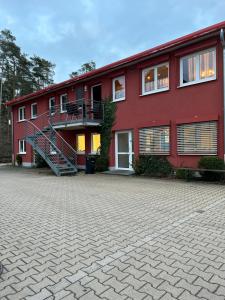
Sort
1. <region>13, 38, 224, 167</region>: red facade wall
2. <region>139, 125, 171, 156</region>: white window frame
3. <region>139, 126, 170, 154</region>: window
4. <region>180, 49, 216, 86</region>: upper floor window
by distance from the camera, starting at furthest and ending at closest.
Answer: <region>139, 126, 170, 154</region>: window, <region>139, 125, 171, 156</region>: white window frame, <region>180, 49, 216, 86</region>: upper floor window, <region>13, 38, 224, 167</region>: red facade wall

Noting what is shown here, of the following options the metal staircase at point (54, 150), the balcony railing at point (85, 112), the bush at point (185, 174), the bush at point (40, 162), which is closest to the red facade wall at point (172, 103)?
the bush at point (185, 174)

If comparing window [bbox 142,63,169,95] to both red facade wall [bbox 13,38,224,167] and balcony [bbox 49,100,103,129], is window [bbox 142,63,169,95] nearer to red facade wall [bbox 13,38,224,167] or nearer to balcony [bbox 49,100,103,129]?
red facade wall [bbox 13,38,224,167]

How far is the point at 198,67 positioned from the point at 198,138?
3.12 m

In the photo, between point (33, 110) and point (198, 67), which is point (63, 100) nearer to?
point (33, 110)

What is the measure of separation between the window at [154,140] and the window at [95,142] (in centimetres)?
363

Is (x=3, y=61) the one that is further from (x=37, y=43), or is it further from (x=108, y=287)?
(x=108, y=287)

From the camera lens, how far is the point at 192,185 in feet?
33.4

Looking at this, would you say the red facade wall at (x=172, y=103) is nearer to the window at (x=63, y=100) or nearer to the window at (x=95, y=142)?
the window at (x=95, y=142)

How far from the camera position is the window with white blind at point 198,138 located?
11156 mm

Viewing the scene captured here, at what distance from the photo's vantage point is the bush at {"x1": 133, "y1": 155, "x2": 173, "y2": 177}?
41.6 ft

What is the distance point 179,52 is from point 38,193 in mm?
8663

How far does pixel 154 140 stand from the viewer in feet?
43.9

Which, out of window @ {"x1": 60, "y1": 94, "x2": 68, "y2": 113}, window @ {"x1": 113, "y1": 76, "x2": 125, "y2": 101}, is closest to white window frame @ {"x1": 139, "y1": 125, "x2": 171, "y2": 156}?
window @ {"x1": 113, "y1": 76, "x2": 125, "y2": 101}

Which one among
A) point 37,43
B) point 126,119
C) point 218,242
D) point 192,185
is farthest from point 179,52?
point 37,43
